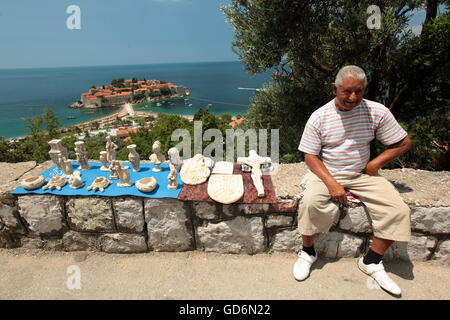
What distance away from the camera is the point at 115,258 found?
133 inches

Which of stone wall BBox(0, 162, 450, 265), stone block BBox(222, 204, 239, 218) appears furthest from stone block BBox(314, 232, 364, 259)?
stone block BBox(222, 204, 239, 218)

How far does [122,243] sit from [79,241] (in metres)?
0.65

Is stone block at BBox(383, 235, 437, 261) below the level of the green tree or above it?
below

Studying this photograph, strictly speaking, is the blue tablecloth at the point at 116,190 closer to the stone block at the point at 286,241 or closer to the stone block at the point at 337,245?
the stone block at the point at 286,241

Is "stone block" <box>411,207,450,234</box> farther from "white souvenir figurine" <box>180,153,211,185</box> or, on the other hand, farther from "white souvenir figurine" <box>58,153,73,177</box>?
"white souvenir figurine" <box>58,153,73,177</box>

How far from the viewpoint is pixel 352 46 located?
5.38 meters

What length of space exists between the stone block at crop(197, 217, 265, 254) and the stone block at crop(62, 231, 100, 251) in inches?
59.3

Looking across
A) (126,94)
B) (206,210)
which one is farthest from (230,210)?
(126,94)

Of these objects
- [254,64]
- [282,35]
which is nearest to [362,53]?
[282,35]

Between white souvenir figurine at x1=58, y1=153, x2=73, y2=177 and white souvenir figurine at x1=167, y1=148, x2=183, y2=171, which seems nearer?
white souvenir figurine at x1=167, y1=148, x2=183, y2=171

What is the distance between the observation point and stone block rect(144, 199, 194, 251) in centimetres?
323

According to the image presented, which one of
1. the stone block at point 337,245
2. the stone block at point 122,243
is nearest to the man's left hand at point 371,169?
the stone block at point 337,245

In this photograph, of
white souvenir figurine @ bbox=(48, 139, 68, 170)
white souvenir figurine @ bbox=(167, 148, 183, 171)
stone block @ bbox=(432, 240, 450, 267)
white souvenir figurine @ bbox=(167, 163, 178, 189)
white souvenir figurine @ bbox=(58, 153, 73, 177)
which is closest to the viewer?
stone block @ bbox=(432, 240, 450, 267)

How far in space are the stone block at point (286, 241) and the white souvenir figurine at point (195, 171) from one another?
1.25m
